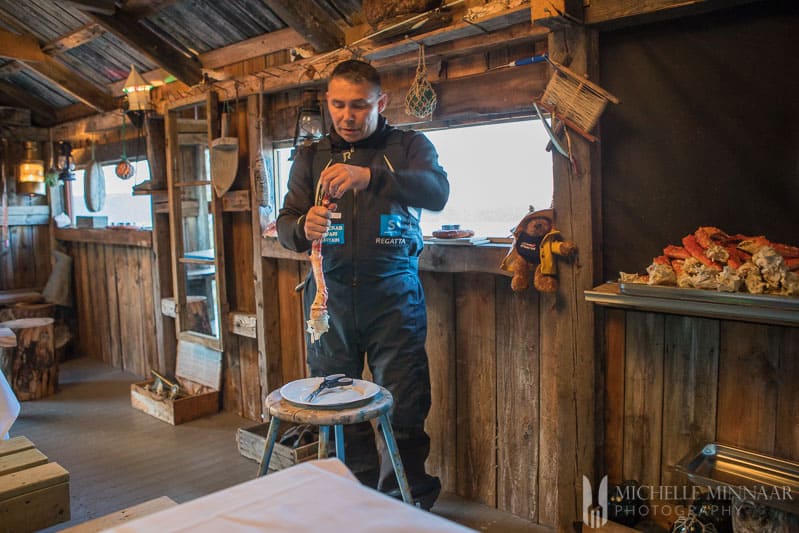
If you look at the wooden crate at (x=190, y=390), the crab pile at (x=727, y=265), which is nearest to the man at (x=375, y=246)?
the crab pile at (x=727, y=265)

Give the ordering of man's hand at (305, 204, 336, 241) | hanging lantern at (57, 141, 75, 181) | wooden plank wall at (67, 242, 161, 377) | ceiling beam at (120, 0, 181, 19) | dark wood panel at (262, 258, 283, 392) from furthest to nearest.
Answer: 1. hanging lantern at (57, 141, 75, 181)
2. wooden plank wall at (67, 242, 161, 377)
3. dark wood panel at (262, 258, 283, 392)
4. ceiling beam at (120, 0, 181, 19)
5. man's hand at (305, 204, 336, 241)

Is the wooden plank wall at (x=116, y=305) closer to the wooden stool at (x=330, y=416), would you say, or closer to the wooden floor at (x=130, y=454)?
the wooden floor at (x=130, y=454)

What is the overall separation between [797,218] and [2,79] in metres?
6.67

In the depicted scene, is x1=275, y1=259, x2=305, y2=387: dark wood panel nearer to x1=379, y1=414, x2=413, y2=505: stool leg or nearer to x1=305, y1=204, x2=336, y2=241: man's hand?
x1=305, y1=204, x2=336, y2=241: man's hand

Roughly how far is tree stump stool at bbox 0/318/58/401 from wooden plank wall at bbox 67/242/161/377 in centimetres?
69

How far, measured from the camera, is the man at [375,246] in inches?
102

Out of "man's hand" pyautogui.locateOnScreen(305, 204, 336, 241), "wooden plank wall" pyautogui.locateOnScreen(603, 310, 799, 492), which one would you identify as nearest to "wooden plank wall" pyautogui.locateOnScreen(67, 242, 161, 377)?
"man's hand" pyautogui.locateOnScreen(305, 204, 336, 241)

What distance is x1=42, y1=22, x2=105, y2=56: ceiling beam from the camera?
4.70 m

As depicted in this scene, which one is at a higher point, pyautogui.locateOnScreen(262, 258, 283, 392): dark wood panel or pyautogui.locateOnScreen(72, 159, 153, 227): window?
pyautogui.locateOnScreen(72, 159, 153, 227): window

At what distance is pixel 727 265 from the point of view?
1.89 m

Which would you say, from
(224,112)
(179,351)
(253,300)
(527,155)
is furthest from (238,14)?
(179,351)

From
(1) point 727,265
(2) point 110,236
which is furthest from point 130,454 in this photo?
(1) point 727,265

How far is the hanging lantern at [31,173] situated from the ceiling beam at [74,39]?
156 cm

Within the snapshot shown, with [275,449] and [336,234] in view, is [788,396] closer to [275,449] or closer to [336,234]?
[336,234]
